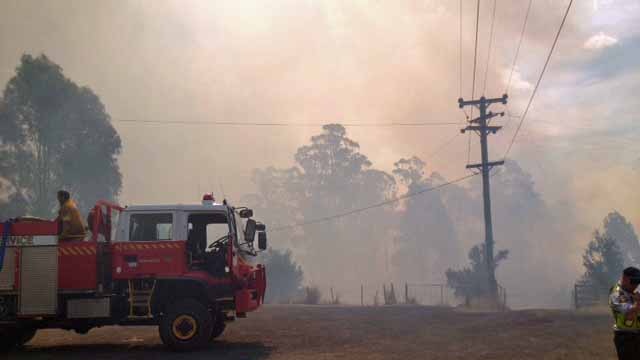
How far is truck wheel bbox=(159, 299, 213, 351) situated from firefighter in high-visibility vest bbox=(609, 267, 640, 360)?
814cm

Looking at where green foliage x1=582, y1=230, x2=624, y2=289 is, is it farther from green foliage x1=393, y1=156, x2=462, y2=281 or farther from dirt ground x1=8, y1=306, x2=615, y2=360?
green foliage x1=393, y1=156, x2=462, y2=281

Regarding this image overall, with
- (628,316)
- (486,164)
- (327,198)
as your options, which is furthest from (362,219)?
(628,316)

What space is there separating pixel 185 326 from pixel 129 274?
5.27 ft

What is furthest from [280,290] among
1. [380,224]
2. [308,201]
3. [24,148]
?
→ [380,224]

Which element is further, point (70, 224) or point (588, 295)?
point (588, 295)

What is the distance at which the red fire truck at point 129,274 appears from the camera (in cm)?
1314

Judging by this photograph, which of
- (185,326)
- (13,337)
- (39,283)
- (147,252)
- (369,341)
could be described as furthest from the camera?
(369,341)

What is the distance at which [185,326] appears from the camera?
1335cm

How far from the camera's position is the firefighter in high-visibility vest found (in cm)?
812

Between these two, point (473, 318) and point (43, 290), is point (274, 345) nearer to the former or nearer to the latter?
point (43, 290)

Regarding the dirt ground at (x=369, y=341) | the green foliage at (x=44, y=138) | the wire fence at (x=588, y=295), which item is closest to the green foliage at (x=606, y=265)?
the wire fence at (x=588, y=295)

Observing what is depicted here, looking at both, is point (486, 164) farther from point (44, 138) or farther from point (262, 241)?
point (44, 138)

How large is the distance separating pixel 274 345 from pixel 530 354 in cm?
561

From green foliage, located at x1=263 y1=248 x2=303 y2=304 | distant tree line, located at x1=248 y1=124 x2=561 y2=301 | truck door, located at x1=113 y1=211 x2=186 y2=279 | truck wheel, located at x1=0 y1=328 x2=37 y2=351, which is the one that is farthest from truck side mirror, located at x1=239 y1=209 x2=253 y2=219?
distant tree line, located at x1=248 y1=124 x2=561 y2=301
